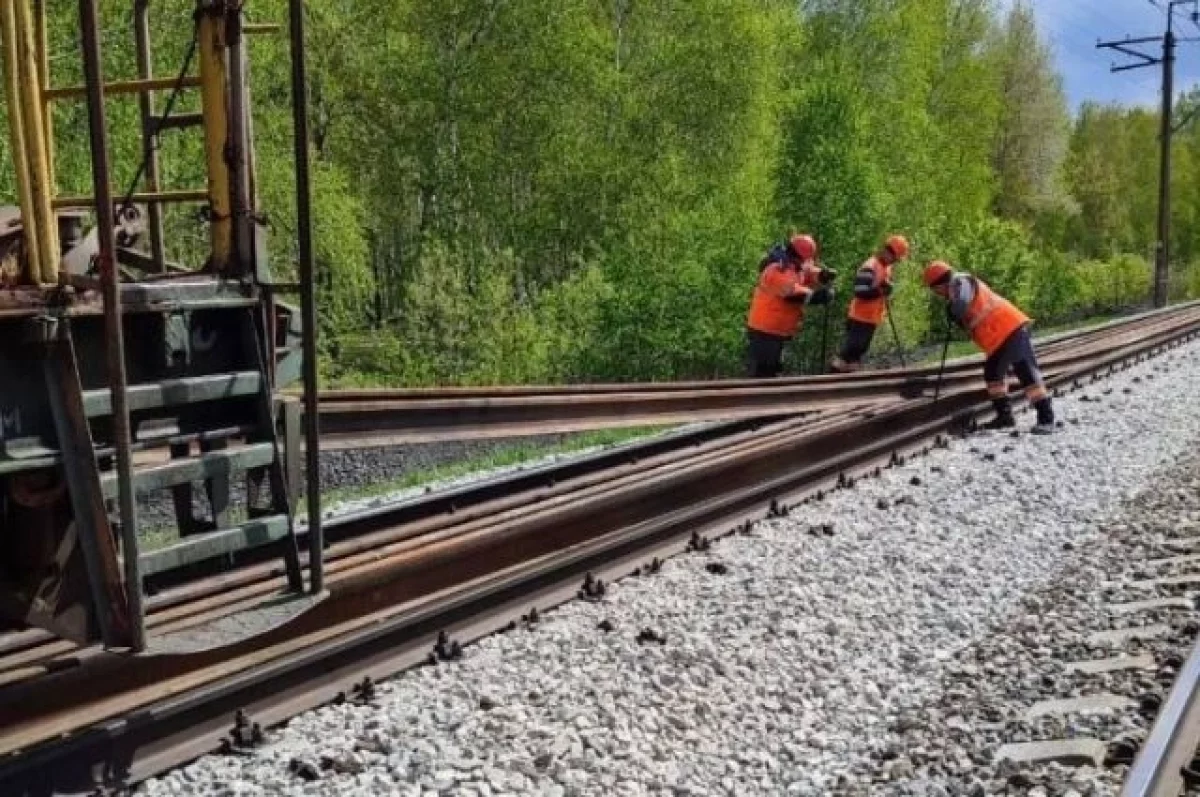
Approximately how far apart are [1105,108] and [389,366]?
6936cm

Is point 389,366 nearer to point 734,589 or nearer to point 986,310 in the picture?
point 986,310

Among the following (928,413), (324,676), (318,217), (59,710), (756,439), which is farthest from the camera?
(318,217)

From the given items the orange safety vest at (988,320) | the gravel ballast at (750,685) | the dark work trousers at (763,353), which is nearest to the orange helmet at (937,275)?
the orange safety vest at (988,320)

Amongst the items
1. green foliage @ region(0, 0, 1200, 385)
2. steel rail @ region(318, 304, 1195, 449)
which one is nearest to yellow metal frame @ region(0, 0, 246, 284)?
steel rail @ region(318, 304, 1195, 449)

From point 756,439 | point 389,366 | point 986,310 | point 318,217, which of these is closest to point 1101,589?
point 756,439

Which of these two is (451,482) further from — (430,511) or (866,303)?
(866,303)

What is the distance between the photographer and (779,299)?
41.3 ft

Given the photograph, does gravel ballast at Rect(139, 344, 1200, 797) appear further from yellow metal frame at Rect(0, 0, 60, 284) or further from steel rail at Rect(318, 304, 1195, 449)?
yellow metal frame at Rect(0, 0, 60, 284)

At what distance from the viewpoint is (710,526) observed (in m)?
6.97

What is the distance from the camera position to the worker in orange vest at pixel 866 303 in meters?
13.6

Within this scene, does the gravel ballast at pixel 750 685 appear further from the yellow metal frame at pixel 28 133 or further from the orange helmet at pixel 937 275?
the orange helmet at pixel 937 275

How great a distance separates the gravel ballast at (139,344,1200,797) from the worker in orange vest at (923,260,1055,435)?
3.56m

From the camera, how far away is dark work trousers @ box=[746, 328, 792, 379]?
1280 cm

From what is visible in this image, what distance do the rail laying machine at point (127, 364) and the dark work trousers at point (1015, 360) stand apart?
8205 millimetres
